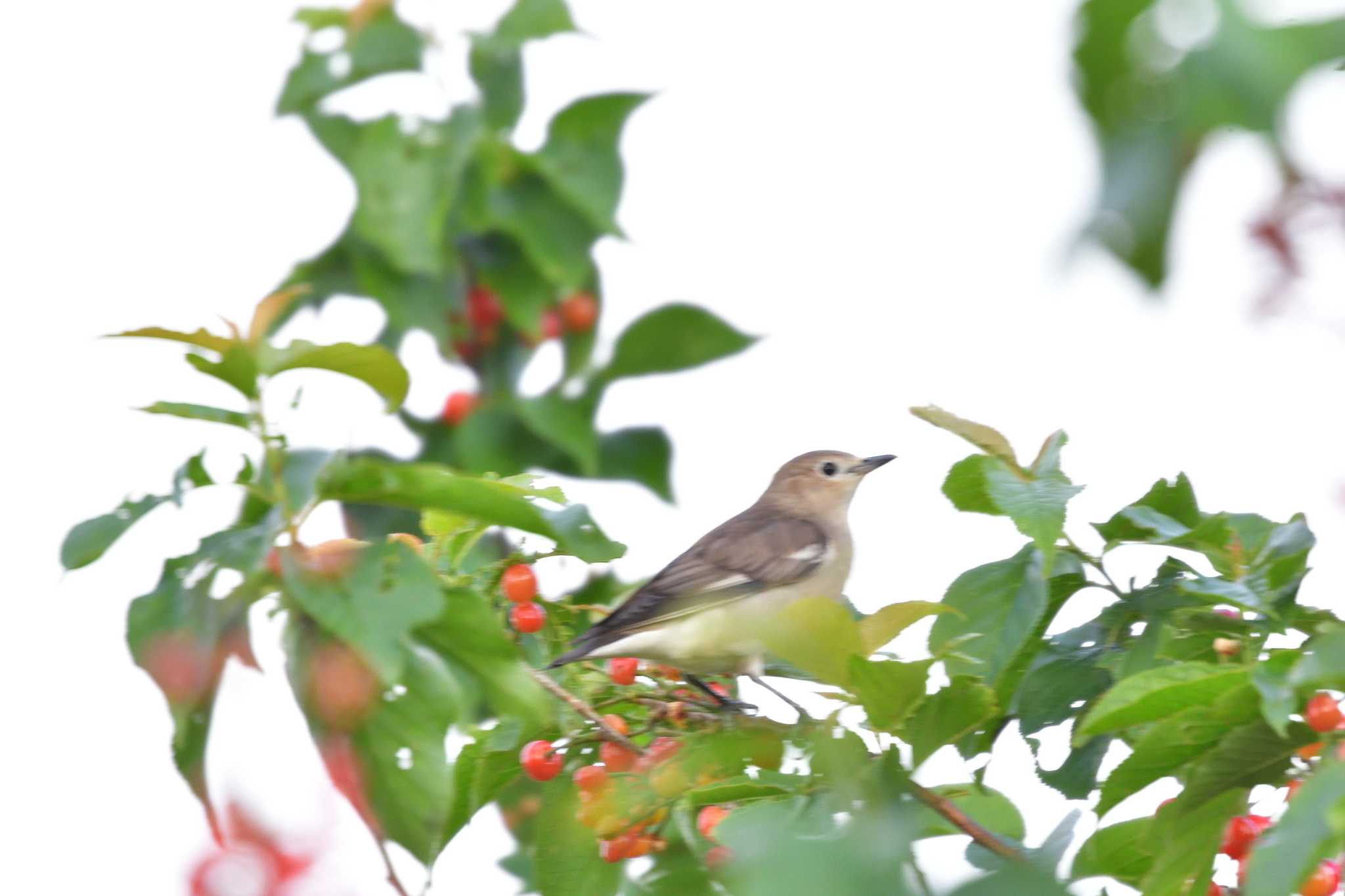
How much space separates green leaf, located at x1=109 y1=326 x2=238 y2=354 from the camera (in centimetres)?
238

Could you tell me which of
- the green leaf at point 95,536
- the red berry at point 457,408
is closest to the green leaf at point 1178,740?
the green leaf at point 95,536

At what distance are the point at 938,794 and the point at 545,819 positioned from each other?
0.90m

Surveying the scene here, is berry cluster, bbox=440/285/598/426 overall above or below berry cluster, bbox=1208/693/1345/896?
above

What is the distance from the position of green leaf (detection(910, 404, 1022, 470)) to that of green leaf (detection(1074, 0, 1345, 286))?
90.9 inches

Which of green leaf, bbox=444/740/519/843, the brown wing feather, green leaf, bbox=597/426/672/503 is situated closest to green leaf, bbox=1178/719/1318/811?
green leaf, bbox=444/740/519/843

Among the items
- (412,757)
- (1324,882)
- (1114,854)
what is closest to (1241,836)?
(1114,854)

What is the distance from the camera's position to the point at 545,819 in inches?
134

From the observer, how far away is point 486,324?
6.91 metres

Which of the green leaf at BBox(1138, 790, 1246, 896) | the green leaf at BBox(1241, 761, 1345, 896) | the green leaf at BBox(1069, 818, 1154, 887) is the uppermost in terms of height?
the green leaf at BBox(1241, 761, 1345, 896)

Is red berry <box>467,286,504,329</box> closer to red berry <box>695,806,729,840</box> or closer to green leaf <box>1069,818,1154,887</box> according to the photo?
red berry <box>695,806,729,840</box>

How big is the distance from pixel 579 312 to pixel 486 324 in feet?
1.45

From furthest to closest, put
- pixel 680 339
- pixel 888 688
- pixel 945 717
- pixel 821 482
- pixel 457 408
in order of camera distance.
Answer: pixel 821 482 < pixel 457 408 < pixel 680 339 < pixel 945 717 < pixel 888 688

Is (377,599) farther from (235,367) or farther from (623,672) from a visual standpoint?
(623,672)

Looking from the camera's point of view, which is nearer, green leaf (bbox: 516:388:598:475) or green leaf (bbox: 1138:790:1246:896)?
green leaf (bbox: 1138:790:1246:896)
